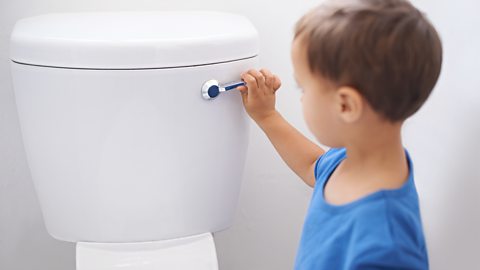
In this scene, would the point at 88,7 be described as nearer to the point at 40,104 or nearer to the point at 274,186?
the point at 40,104

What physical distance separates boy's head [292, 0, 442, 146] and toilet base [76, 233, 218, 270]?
1.36 ft

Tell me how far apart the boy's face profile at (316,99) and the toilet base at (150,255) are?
363 mm

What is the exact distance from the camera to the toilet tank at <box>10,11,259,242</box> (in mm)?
837

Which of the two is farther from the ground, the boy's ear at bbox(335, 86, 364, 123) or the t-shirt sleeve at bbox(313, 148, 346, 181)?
the boy's ear at bbox(335, 86, 364, 123)

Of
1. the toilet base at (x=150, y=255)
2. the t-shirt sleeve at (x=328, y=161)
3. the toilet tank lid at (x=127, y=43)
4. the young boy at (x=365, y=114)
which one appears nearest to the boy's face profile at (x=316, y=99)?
the young boy at (x=365, y=114)

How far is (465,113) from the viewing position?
76 centimetres

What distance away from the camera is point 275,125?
94cm

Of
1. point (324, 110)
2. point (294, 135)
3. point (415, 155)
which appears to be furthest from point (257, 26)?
point (324, 110)

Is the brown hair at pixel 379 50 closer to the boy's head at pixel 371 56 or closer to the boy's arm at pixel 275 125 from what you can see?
the boy's head at pixel 371 56

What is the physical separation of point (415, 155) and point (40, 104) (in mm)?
524

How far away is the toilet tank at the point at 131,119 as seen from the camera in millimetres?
837

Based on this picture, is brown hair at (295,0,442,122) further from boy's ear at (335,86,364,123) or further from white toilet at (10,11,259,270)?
white toilet at (10,11,259,270)

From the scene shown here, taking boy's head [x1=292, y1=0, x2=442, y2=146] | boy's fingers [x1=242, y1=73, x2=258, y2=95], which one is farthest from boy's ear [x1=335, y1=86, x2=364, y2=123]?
boy's fingers [x1=242, y1=73, x2=258, y2=95]

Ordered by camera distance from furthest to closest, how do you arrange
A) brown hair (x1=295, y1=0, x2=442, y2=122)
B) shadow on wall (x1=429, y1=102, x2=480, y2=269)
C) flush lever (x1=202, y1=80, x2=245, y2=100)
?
1. flush lever (x1=202, y1=80, x2=245, y2=100)
2. shadow on wall (x1=429, y1=102, x2=480, y2=269)
3. brown hair (x1=295, y1=0, x2=442, y2=122)
